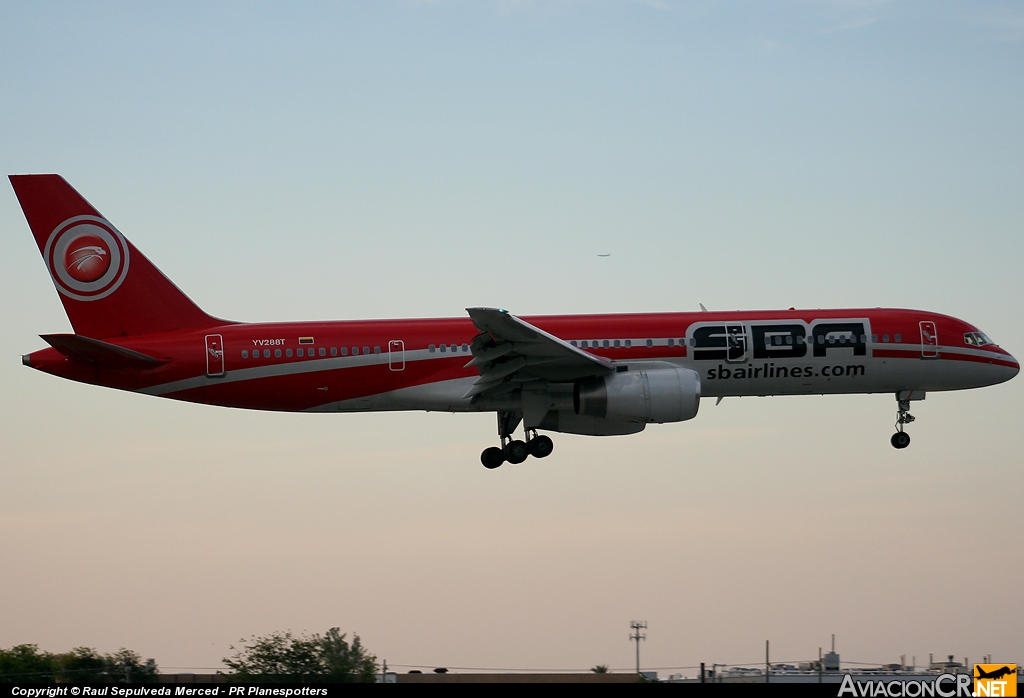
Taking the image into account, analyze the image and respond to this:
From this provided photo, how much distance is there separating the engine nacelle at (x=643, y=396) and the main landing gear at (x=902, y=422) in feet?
29.6

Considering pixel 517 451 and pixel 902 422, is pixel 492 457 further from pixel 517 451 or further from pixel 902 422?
pixel 902 422

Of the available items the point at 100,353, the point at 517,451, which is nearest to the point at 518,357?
the point at 517,451

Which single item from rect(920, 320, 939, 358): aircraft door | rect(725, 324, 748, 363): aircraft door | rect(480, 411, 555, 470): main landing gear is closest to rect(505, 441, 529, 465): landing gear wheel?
rect(480, 411, 555, 470): main landing gear

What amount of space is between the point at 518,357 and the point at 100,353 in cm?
1237

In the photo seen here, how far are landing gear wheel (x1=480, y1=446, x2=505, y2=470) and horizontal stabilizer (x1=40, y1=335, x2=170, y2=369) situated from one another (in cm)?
1032

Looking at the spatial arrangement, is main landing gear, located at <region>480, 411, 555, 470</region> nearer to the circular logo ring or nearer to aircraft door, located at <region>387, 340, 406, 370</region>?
aircraft door, located at <region>387, 340, 406, 370</region>

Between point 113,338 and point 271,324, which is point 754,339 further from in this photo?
point 113,338

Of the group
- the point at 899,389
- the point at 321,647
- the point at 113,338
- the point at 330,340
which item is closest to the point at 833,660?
the point at 899,389

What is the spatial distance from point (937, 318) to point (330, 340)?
19865 millimetres

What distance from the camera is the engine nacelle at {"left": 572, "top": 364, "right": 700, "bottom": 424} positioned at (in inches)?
1580

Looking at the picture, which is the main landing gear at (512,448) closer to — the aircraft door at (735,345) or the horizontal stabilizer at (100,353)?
the aircraft door at (735,345)

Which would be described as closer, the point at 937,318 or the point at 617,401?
the point at 617,401

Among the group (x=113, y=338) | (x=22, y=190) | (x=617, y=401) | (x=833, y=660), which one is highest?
(x=22, y=190)

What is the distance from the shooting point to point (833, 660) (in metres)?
63.4
